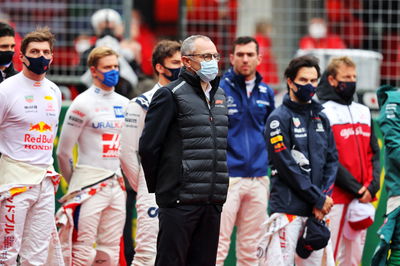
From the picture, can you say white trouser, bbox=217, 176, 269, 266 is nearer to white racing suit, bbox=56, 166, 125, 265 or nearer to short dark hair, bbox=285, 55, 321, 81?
white racing suit, bbox=56, 166, 125, 265

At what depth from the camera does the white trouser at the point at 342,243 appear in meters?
9.52

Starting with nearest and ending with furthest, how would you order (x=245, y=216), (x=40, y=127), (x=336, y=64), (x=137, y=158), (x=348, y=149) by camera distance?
(x=40, y=127)
(x=137, y=158)
(x=348, y=149)
(x=336, y=64)
(x=245, y=216)

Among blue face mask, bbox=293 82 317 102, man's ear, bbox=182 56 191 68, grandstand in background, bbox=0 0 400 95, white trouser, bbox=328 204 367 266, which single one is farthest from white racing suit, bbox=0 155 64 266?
grandstand in background, bbox=0 0 400 95

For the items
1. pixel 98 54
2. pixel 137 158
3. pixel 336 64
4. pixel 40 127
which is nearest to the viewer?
pixel 40 127

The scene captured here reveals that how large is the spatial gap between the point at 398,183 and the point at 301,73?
1357mm

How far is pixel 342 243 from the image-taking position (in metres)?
9.85

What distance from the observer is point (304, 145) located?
28.4ft

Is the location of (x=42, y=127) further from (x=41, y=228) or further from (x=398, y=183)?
(x=398, y=183)

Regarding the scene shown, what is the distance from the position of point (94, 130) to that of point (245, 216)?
1.81 metres

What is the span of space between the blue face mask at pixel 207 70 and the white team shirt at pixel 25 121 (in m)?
1.75

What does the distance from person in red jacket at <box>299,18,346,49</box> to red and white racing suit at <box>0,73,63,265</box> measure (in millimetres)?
4538

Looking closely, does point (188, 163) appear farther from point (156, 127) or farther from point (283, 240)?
point (283, 240)

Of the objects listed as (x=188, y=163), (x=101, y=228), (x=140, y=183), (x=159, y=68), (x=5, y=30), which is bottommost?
(x=101, y=228)

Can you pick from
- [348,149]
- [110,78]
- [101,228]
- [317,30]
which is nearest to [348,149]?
[348,149]
